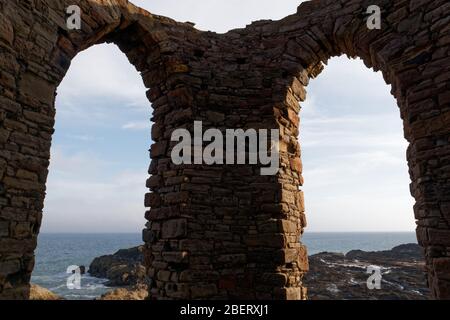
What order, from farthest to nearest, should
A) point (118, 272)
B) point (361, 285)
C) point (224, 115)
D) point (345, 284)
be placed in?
point (118, 272)
point (345, 284)
point (361, 285)
point (224, 115)

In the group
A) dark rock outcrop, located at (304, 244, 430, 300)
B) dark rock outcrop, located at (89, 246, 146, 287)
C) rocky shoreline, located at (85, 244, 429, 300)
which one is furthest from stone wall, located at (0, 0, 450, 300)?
dark rock outcrop, located at (89, 246, 146, 287)

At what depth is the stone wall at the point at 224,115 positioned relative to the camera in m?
4.31

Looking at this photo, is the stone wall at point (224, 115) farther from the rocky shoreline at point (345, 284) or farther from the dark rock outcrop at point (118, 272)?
the dark rock outcrop at point (118, 272)

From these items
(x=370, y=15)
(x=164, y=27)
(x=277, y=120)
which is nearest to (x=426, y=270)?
(x=277, y=120)

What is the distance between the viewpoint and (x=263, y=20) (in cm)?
710

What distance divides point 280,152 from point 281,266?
210 centimetres

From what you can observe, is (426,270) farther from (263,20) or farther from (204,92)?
(263,20)

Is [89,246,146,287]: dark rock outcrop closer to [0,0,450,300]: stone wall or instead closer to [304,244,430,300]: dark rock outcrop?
[304,244,430,300]: dark rock outcrop

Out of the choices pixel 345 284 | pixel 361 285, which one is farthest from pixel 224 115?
pixel 361 285

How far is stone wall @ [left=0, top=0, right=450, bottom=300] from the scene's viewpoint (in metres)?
4.31

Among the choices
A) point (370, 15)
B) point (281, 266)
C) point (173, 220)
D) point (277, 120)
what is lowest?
point (281, 266)

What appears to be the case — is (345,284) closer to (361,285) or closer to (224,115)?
(361,285)

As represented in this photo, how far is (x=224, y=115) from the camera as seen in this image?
20.6 feet

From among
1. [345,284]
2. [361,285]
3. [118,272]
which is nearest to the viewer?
[361,285]
